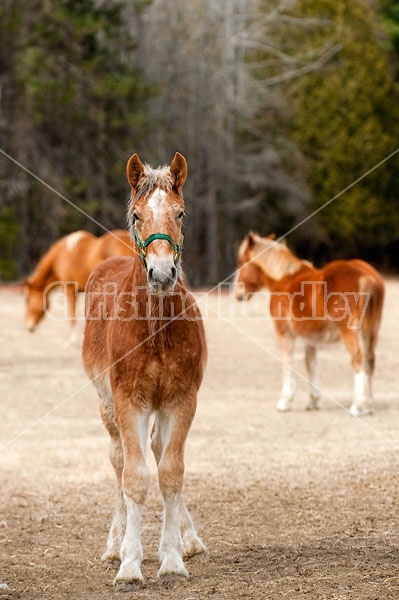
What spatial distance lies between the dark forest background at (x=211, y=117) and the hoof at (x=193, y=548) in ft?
67.5

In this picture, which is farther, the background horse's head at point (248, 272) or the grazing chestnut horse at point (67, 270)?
the grazing chestnut horse at point (67, 270)

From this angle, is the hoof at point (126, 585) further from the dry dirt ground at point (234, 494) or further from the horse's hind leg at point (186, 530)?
the horse's hind leg at point (186, 530)

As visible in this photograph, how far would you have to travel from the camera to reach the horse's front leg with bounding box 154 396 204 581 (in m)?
4.82

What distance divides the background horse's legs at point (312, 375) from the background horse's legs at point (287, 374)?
214mm

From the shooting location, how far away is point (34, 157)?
27.2 m

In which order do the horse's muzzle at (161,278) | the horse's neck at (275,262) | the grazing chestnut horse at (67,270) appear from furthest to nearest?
the grazing chestnut horse at (67,270), the horse's neck at (275,262), the horse's muzzle at (161,278)

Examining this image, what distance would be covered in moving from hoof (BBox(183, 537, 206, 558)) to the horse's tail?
5202mm

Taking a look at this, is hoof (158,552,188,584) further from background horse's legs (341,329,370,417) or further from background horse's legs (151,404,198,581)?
background horse's legs (341,329,370,417)

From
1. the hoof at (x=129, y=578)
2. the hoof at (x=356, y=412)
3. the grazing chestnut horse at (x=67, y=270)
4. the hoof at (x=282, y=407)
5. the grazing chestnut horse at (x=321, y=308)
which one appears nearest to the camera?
the hoof at (x=129, y=578)

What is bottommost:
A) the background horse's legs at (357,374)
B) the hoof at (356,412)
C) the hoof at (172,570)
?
the hoof at (356,412)

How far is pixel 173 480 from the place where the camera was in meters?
4.90

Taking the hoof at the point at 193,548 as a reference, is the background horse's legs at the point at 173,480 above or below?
above

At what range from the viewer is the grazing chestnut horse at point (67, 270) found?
15.8 m

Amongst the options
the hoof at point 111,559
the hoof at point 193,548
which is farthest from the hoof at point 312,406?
the hoof at point 111,559
